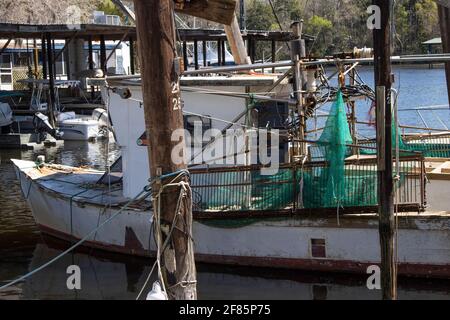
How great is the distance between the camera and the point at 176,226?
827cm

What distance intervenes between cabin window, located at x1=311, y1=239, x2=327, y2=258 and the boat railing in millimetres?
602

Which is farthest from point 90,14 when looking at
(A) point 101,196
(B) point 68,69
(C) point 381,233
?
(C) point 381,233

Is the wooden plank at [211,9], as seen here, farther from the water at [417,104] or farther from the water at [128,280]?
the water at [417,104]

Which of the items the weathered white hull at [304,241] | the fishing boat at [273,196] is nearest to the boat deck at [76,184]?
the fishing boat at [273,196]

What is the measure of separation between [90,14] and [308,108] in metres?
66.8

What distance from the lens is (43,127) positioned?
37.9 meters

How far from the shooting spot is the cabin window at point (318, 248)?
531 inches

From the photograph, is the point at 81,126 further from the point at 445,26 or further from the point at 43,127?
the point at 445,26

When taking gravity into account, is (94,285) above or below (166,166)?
below

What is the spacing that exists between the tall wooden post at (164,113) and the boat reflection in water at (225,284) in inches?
192

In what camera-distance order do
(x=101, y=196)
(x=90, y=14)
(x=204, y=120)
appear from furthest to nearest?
1. (x=90, y=14)
2. (x=101, y=196)
3. (x=204, y=120)

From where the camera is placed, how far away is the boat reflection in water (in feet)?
42.8

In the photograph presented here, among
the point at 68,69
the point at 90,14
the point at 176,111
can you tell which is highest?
the point at 90,14
